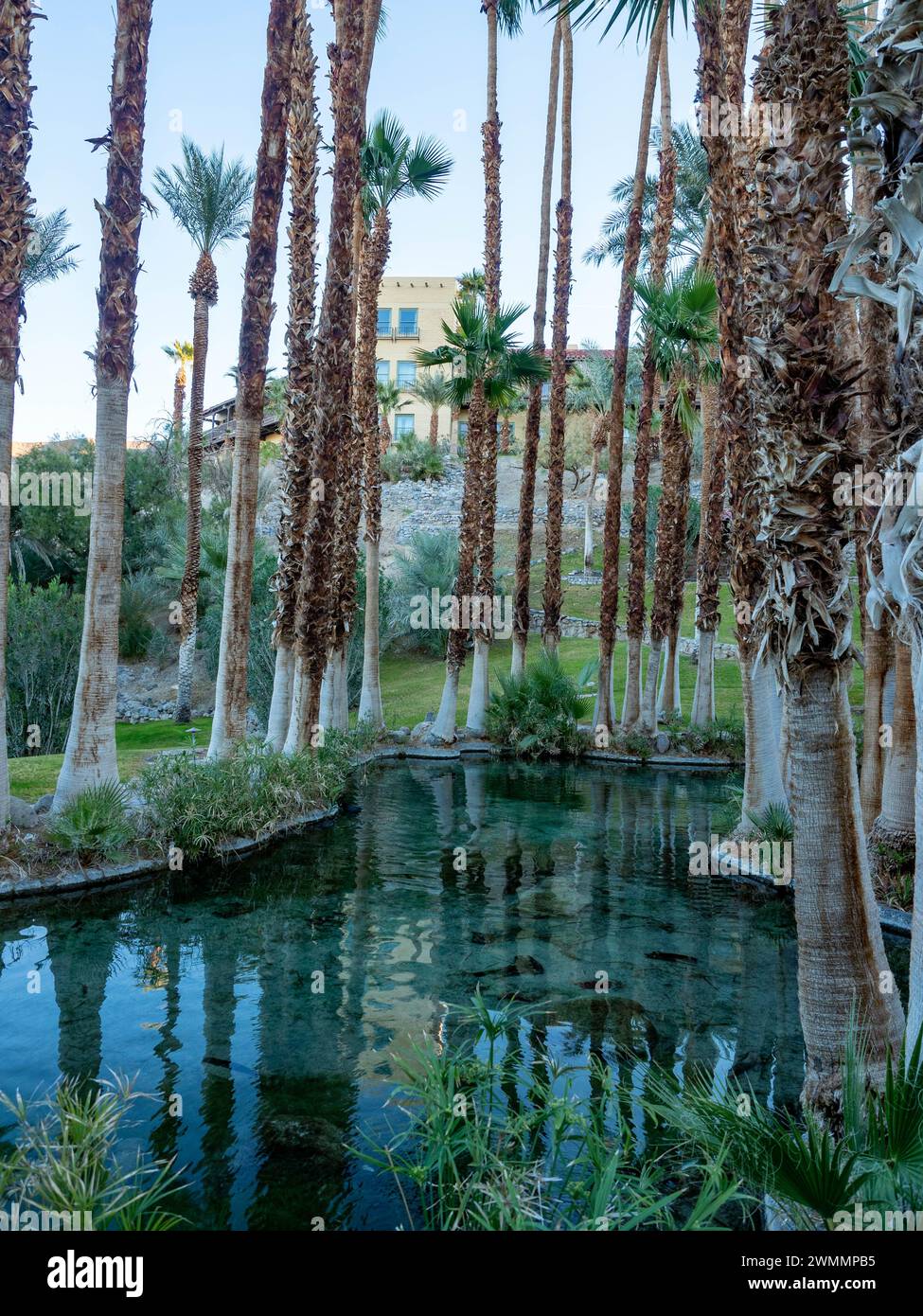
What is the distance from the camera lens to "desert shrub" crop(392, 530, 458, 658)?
1325 inches

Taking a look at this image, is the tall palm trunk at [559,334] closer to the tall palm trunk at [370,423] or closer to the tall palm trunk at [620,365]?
the tall palm trunk at [620,365]

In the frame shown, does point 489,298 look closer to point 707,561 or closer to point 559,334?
point 559,334

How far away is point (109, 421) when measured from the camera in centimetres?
1106

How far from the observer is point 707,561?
61.4 ft

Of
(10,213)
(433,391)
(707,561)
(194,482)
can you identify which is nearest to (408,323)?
(433,391)

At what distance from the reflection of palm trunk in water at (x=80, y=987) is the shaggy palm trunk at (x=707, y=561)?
1347 cm

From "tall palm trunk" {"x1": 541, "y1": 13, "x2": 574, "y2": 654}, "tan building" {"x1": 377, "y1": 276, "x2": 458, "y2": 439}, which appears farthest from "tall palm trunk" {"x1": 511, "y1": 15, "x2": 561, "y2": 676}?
"tan building" {"x1": 377, "y1": 276, "x2": 458, "y2": 439}

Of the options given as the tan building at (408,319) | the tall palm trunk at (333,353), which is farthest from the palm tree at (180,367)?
the tall palm trunk at (333,353)

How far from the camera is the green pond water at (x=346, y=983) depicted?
534 centimetres

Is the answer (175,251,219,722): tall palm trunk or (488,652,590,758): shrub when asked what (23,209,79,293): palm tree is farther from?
(488,652,590,758): shrub

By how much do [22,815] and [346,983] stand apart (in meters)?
5.30

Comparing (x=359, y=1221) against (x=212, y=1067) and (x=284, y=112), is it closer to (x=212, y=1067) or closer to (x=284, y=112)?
(x=212, y=1067)

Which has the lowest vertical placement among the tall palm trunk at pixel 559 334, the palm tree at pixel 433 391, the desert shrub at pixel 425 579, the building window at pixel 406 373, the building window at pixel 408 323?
the desert shrub at pixel 425 579

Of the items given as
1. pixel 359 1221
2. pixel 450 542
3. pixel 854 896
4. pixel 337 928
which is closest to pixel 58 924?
pixel 337 928
